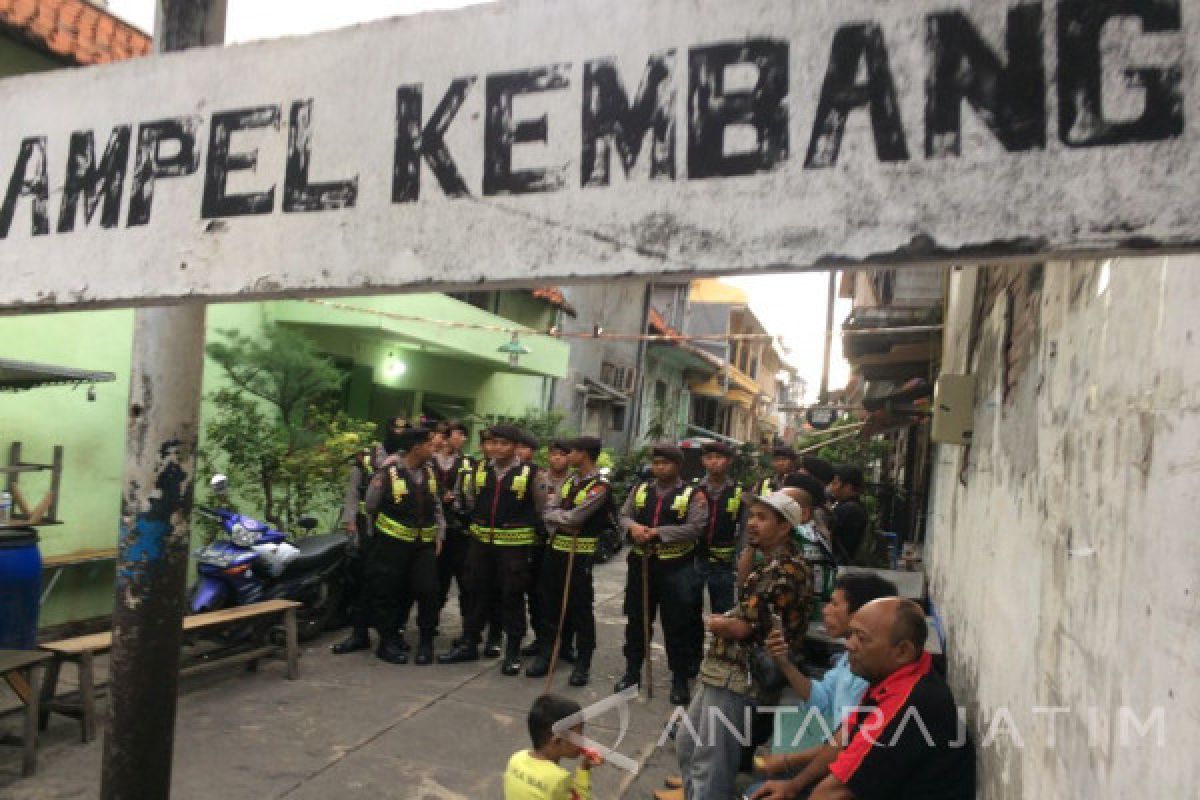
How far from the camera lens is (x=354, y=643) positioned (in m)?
6.77

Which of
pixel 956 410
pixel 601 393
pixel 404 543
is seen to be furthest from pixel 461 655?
pixel 601 393

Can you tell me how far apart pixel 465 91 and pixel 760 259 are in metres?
0.76

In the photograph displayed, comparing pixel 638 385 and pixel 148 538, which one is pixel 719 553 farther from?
pixel 638 385

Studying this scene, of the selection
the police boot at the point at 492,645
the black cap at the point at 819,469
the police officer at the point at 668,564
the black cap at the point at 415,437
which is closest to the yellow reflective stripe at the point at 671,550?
the police officer at the point at 668,564

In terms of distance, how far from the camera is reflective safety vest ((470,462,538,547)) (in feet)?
21.5

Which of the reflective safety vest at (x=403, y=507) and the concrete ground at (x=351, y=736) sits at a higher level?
the reflective safety vest at (x=403, y=507)

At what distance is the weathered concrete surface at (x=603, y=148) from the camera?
1.27 m

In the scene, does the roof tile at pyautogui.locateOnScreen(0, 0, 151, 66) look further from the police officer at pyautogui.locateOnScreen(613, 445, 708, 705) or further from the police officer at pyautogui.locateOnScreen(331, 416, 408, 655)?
the police officer at pyautogui.locateOnScreen(613, 445, 708, 705)

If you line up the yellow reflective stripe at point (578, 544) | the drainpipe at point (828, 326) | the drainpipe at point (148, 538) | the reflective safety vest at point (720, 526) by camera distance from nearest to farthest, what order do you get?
the drainpipe at point (148, 538)
the reflective safety vest at point (720, 526)
the yellow reflective stripe at point (578, 544)
the drainpipe at point (828, 326)

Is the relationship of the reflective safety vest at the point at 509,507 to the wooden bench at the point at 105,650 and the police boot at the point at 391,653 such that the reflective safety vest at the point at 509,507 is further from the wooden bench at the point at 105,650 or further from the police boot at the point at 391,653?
the wooden bench at the point at 105,650

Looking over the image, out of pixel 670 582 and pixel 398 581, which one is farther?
pixel 398 581

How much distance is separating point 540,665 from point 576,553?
90cm

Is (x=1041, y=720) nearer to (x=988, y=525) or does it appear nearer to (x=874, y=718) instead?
(x=874, y=718)

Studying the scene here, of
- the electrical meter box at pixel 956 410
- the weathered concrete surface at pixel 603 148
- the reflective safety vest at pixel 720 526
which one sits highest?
the weathered concrete surface at pixel 603 148
